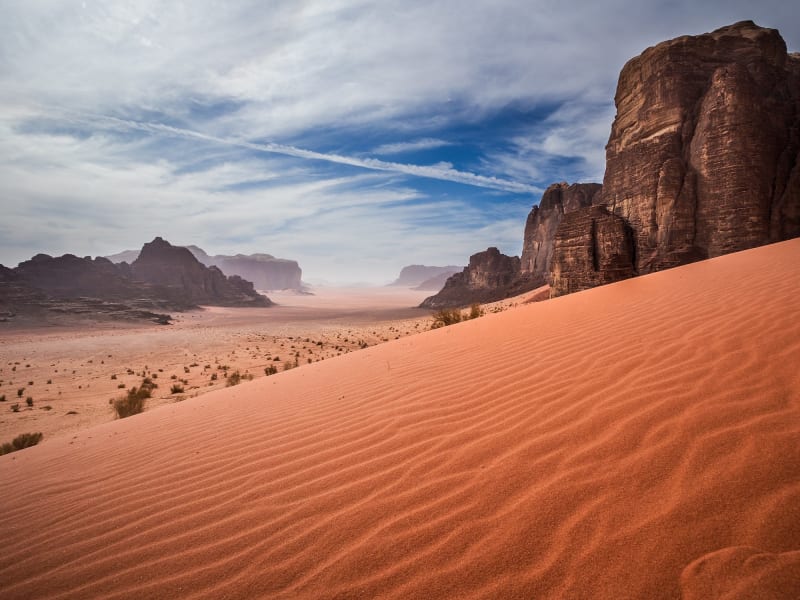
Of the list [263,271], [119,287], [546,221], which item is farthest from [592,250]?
[263,271]

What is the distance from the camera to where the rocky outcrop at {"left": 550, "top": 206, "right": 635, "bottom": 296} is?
16406 mm

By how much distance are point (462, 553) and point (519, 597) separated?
0.95 feet

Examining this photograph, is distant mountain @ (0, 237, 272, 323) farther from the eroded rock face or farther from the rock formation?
the eroded rock face

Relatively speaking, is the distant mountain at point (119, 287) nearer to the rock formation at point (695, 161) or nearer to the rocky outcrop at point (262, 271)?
the rock formation at point (695, 161)

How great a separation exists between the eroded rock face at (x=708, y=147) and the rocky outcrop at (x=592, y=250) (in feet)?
2.35

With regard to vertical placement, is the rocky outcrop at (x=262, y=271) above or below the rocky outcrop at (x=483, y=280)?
above

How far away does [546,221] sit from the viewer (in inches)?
1841

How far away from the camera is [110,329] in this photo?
3512 centimetres

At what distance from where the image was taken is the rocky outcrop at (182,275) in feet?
225

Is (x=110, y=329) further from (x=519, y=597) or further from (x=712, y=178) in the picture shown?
(x=712, y=178)

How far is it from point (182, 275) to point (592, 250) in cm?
7303

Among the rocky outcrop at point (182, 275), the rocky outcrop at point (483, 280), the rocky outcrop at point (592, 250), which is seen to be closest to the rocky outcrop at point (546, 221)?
the rocky outcrop at point (483, 280)

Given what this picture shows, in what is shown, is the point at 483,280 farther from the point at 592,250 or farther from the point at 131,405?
the point at 131,405

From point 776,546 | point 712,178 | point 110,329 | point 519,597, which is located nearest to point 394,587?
point 519,597
